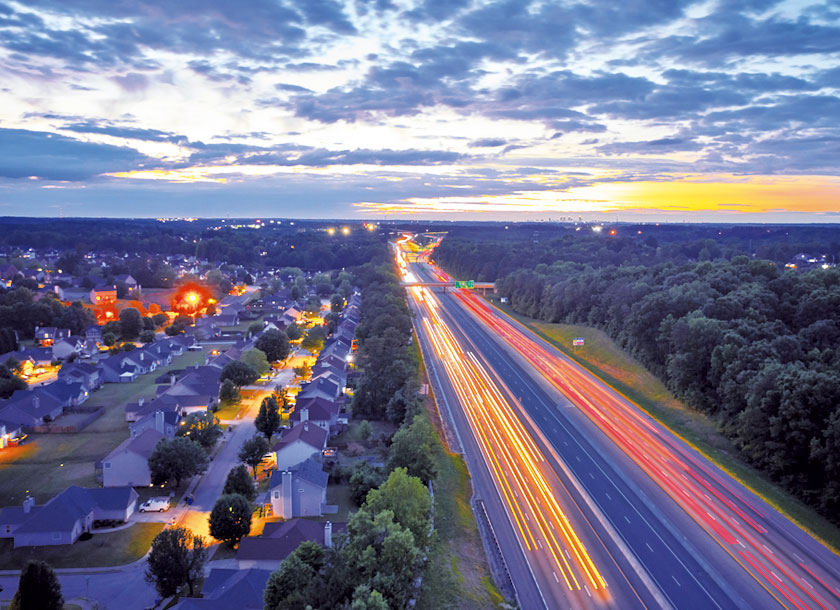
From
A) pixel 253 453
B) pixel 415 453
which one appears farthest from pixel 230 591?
pixel 253 453

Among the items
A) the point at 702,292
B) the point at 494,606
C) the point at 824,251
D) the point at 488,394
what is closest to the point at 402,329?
the point at 488,394

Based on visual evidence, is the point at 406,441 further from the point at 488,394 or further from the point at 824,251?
the point at 824,251

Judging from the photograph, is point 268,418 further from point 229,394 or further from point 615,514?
point 615,514

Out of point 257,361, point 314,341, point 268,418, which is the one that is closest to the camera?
point 268,418

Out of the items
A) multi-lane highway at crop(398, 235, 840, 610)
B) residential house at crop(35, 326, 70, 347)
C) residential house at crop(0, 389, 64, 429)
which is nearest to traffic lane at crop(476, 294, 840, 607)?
multi-lane highway at crop(398, 235, 840, 610)

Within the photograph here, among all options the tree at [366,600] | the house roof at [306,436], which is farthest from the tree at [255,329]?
the tree at [366,600]

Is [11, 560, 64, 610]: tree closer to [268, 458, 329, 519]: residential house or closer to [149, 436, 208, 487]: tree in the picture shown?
[268, 458, 329, 519]: residential house

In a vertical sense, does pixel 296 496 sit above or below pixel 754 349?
below
